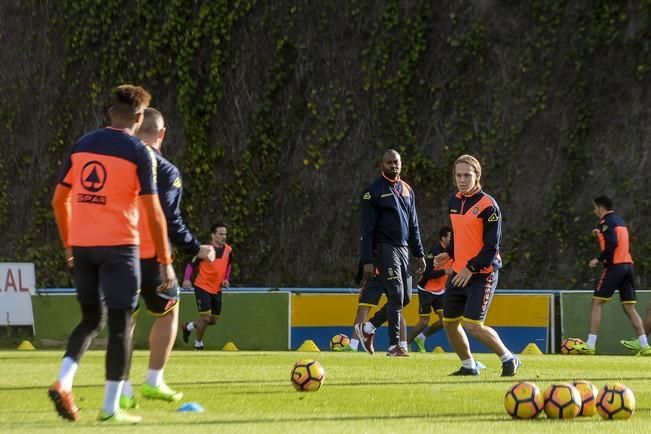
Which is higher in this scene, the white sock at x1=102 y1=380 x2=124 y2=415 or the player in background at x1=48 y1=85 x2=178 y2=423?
the player in background at x1=48 y1=85 x2=178 y2=423

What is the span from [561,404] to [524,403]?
0.23m

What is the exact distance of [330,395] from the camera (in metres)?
9.27

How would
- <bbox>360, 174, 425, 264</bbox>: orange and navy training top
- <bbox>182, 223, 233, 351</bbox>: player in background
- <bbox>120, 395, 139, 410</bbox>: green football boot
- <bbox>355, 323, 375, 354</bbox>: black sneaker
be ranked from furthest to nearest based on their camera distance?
<bbox>182, 223, 233, 351</bbox>: player in background < <bbox>355, 323, 375, 354</bbox>: black sneaker < <bbox>360, 174, 425, 264</bbox>: orange and navy training top < <bbox>120, 395, 139, 410</bbox>: green football boot

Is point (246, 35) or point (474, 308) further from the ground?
point (246, 35)

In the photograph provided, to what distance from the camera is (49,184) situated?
74.4 ft

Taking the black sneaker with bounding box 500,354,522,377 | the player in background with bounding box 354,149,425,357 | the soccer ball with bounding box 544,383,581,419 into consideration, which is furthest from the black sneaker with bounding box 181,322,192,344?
the soccer ball with bounding box 544,383,581,419

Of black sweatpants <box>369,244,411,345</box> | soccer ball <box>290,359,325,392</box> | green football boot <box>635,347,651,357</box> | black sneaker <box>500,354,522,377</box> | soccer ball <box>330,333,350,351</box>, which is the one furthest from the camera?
green football boot <box>635,347,651,357</box>

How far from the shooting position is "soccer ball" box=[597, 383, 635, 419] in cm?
773

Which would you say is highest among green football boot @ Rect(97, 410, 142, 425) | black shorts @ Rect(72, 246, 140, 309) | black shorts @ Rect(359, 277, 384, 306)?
black shorts @ Rect(72, 246, 140, 309)

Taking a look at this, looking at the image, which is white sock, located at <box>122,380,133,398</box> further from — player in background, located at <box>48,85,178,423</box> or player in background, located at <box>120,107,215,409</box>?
player in background, located at <box>48,85,178,423</box>

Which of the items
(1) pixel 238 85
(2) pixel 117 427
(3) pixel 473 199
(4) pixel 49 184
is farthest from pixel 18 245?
(2) pixel 117 427

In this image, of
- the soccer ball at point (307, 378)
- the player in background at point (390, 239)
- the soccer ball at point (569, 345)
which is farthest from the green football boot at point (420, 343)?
the soccer ball at point (307, 378)

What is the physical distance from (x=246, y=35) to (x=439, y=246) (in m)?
5.87

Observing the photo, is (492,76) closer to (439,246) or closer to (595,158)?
(595,158)
